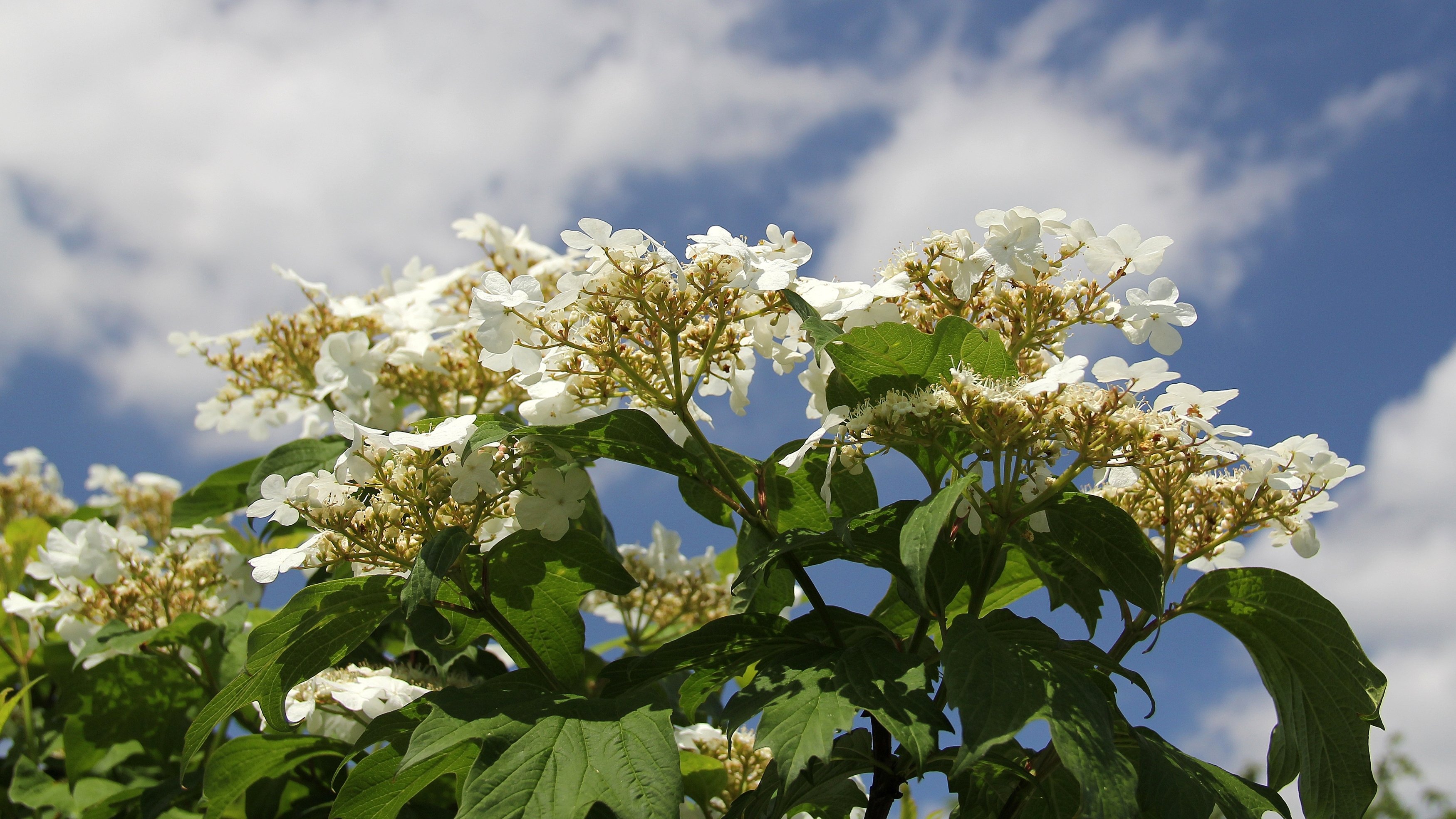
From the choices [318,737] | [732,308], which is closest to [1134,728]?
[732,308]

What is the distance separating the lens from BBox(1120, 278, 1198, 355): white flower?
5.93 ft

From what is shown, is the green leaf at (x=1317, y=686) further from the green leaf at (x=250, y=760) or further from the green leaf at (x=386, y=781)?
the green leaf at (x=250, y=760)

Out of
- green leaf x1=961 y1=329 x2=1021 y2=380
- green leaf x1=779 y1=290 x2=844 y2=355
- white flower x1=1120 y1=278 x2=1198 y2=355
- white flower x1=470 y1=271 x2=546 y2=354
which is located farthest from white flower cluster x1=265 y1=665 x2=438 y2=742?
white flower x1=1120 y1=278 x2=1198 y2=355

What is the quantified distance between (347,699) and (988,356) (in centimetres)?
152

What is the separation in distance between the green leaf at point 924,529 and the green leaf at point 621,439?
0.45m

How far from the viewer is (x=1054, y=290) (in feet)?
6.01

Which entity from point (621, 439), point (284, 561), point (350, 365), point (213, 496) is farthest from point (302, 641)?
point (213, 496)

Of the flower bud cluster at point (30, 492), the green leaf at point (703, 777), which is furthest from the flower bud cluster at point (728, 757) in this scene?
the flower bud cluster at point (30, 492)

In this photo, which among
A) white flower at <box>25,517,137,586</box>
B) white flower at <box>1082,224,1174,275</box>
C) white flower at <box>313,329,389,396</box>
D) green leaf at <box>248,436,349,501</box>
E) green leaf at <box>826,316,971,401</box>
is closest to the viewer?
green leaf at <box>826,316,971,401</box>

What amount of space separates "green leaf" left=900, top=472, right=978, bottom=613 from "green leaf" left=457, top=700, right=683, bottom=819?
44 centimetres

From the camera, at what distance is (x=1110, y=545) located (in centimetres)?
171

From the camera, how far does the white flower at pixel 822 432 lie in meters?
1.67

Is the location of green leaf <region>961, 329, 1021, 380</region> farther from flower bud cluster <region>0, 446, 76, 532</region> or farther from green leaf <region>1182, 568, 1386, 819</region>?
flower bud cluster <region>0, 446, 76, 532</region>

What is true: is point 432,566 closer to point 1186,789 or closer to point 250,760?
point 250,760
